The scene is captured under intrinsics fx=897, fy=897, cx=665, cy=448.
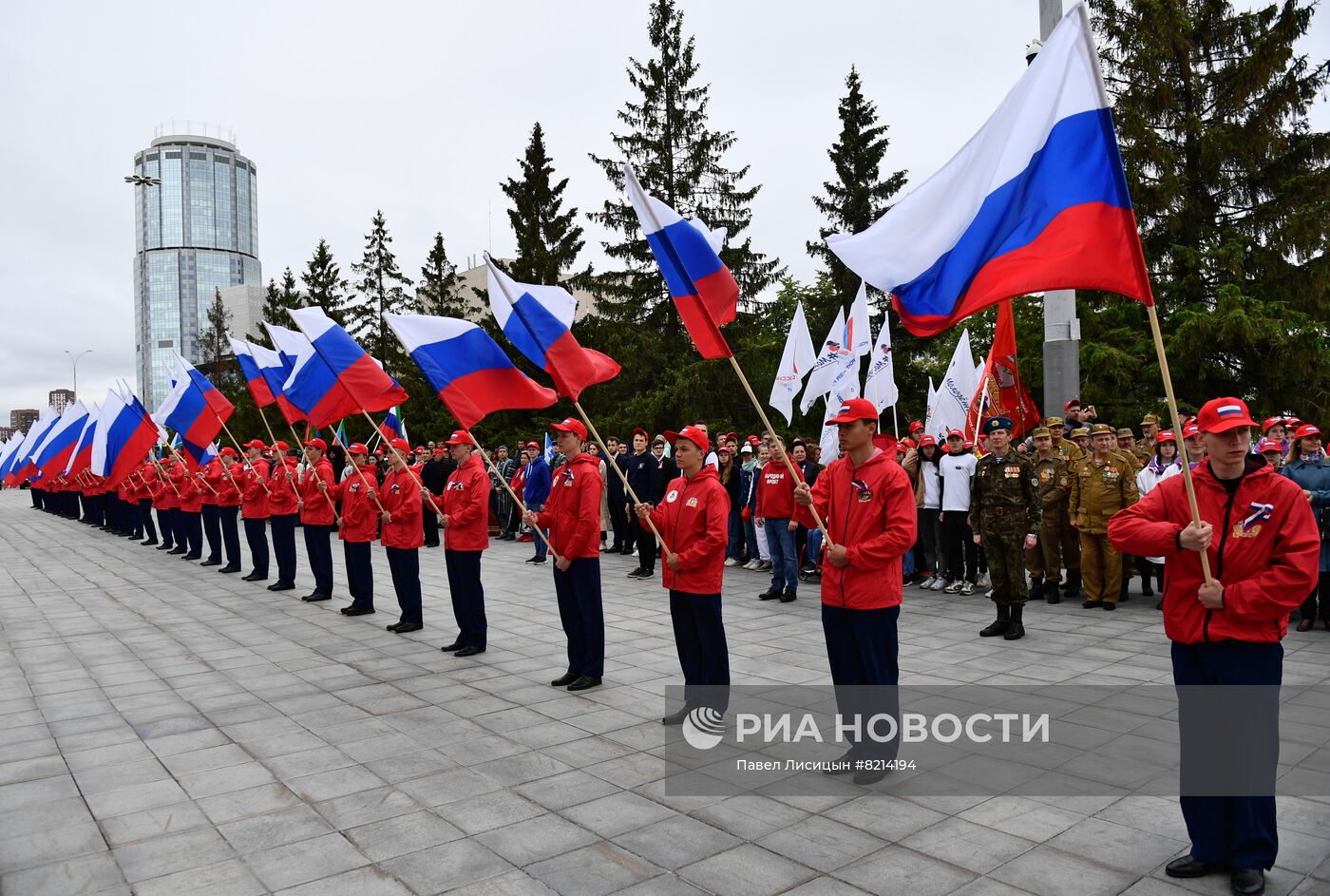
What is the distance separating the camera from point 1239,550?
3.85m

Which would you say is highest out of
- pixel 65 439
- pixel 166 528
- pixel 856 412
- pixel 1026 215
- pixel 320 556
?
pixel 1026 215

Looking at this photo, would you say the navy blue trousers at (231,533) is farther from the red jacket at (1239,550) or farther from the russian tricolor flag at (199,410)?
the red jacket at (1239,550)

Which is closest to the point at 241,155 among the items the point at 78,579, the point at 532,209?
the point at 532,209

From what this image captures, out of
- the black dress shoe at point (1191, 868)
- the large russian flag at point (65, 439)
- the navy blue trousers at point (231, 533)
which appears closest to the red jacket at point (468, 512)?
the black dress shoe at point (1191, 868)

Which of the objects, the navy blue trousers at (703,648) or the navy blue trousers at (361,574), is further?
the navy blue trousers at (361,574)

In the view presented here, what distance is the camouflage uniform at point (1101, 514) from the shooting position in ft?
34.7

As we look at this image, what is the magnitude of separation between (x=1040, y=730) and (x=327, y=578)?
9.94 meters

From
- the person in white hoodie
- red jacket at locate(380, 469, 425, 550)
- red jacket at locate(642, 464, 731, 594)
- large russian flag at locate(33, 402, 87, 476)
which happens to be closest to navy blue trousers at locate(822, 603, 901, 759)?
red jacket at locate(642, 464, 731, 594)

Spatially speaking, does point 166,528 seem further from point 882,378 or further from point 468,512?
point 882,378

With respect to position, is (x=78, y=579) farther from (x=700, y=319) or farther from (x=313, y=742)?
(x=700, y=319)

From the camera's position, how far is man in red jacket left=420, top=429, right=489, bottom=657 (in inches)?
346

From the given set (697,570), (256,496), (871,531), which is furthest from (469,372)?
(256,496)

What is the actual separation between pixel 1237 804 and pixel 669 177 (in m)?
30.6

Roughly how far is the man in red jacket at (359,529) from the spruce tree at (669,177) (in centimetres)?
2171
